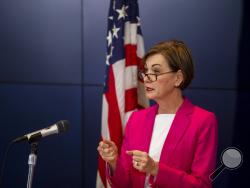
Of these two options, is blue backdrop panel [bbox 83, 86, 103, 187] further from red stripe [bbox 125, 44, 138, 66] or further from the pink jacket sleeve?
the pink jacket sleeve

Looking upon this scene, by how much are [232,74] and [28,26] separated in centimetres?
158

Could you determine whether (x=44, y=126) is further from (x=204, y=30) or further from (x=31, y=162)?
(x=31, y=162)

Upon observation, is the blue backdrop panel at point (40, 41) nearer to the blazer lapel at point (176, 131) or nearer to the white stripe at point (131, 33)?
the white stripe at point (131, 33)

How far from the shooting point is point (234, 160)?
127 centimetres

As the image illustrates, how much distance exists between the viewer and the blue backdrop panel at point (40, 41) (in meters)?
2.88

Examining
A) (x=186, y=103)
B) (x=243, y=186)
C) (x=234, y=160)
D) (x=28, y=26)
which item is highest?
(x=28, y=26)

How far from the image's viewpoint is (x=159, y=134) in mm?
1744

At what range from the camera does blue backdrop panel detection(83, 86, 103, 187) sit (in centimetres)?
293

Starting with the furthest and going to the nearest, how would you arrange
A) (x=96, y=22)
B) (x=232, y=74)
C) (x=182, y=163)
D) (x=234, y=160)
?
(x=96, y=22), (x=232, y=74), (x=182, y=163), (x=234, y=160)

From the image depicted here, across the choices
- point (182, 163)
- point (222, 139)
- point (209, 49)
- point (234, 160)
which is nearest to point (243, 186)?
point (222, 139)

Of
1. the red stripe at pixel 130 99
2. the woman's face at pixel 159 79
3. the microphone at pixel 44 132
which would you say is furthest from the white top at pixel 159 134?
the red stripe at pixel 130 99

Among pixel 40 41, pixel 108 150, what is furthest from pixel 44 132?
pixel 40 41

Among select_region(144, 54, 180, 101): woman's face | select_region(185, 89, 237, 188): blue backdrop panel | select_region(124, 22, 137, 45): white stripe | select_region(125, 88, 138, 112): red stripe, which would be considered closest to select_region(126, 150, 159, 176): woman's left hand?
select_region(144, 54, 180, 101): woman's face

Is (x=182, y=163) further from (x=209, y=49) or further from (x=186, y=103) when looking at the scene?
(x=209, y=49)
